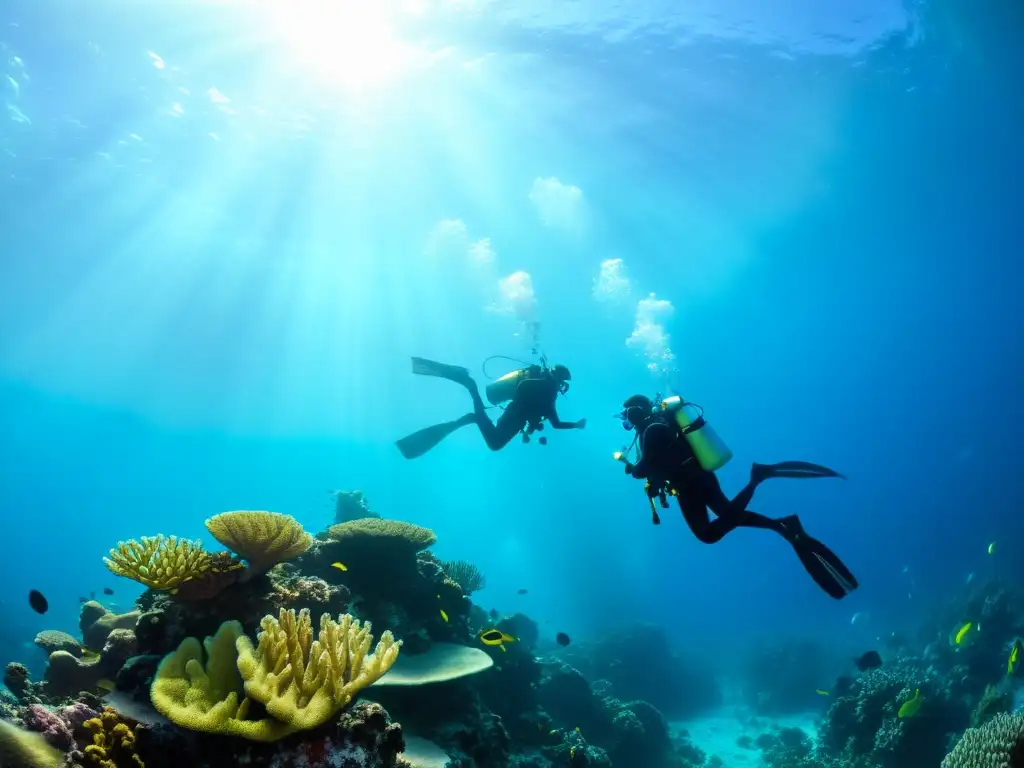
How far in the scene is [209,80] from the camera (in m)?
29.1

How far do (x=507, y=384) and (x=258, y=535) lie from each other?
6.62 metres

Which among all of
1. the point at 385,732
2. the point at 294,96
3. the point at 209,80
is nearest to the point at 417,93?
the point at 294,96

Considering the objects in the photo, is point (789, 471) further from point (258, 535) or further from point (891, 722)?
point (891, 722)

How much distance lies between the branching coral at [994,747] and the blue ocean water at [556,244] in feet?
94.2

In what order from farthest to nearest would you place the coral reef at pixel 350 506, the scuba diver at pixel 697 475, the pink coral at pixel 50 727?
the coral reef at pixel 350 506 < the scuba diver at pixel 697 475 < the pink coral at pixel 50 727

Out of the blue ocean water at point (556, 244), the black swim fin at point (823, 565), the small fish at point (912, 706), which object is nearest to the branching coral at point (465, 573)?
the black swim fin at point (823, 565)

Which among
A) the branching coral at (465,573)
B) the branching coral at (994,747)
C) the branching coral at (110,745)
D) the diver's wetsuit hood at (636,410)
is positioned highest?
the diver's wetsuit hood at (636,410)

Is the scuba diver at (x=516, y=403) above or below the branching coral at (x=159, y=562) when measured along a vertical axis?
above

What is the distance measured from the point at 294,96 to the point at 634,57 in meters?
19.8

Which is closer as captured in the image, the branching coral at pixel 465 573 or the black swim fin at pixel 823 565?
the black swim fin at pixel 823 565

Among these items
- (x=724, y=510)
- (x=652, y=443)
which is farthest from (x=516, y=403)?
(x=724, y=510)

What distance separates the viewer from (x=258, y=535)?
559 cm

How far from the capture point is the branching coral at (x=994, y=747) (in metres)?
6.10

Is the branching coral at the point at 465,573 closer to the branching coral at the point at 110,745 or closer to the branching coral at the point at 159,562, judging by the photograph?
the branching coral at the point at 159,562
